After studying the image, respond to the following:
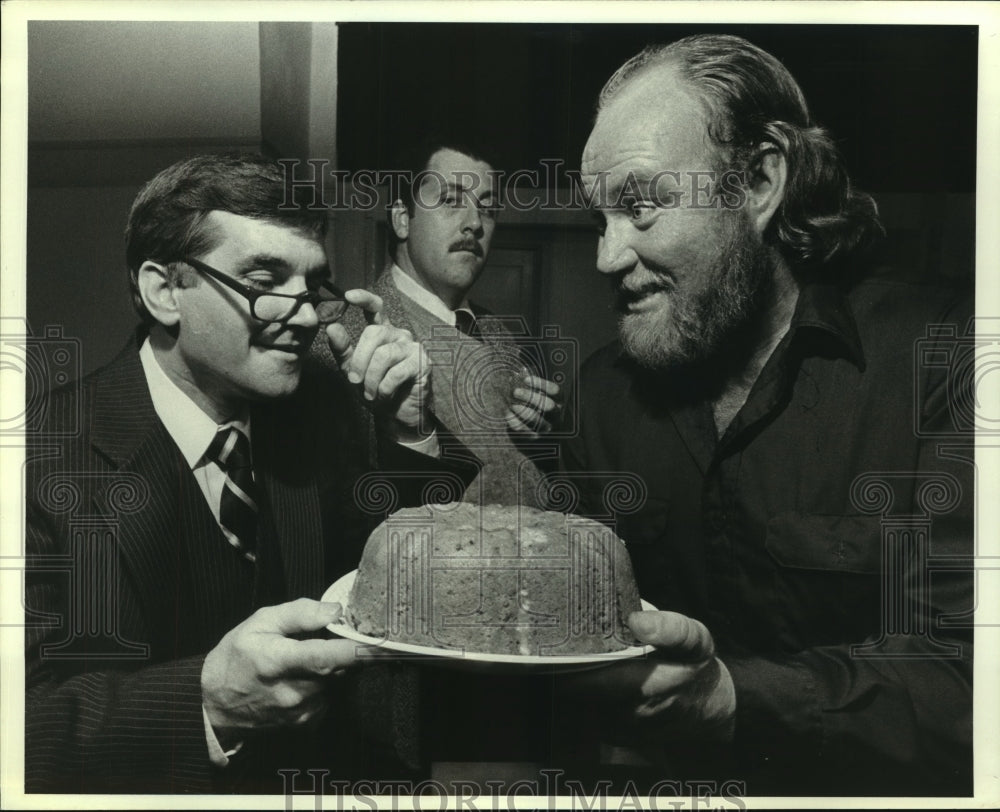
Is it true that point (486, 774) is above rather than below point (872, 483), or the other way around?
below

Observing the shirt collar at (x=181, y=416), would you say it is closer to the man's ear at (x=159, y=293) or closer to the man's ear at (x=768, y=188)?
the man's ear at (x=159, y=293)

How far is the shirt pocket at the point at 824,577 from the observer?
3.73 m

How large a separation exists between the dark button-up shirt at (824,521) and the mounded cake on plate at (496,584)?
0.14 m

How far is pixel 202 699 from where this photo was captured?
3777 millimetres

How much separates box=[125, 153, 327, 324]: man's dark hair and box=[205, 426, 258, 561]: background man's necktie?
1.90 ft

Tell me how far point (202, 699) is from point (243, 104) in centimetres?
187

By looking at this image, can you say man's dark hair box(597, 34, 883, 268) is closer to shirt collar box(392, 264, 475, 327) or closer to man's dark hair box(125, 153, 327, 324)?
shirt collar box(392, 264, 475, 327)

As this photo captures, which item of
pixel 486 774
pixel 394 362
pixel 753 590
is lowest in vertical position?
pixel 486 774

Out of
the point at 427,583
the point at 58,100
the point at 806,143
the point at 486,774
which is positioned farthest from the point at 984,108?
the point at 58,100

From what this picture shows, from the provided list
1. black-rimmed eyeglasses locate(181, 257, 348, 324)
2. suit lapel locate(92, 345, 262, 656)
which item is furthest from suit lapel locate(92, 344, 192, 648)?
black-rimmed eyeglasses locate(181, 257, 348, 324)

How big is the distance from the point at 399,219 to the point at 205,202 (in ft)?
1.99

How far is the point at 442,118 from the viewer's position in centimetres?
375

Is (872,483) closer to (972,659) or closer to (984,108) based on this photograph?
(972,659)

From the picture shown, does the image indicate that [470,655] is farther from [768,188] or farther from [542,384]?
[768,188]
